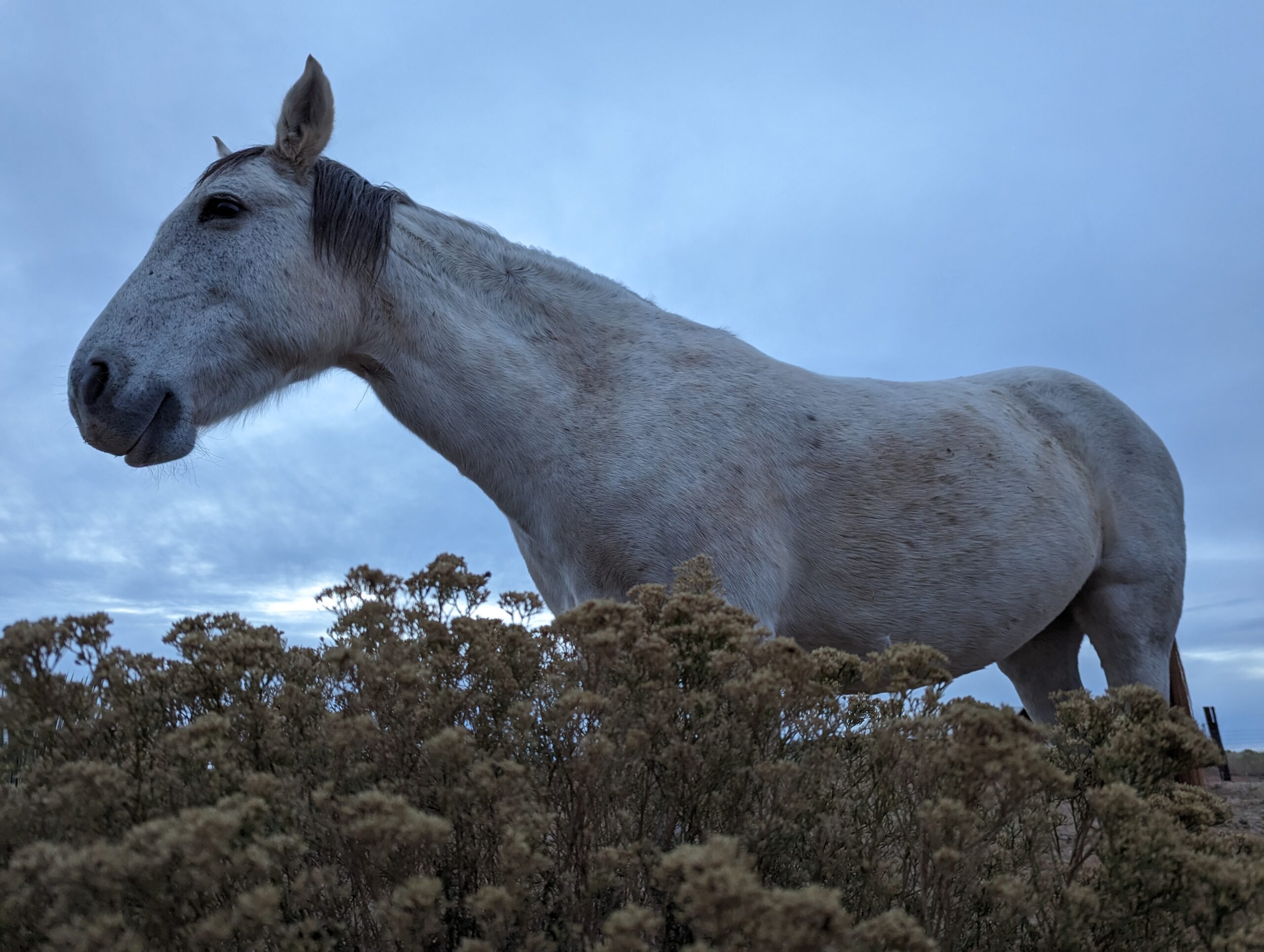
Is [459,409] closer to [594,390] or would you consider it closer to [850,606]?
[594,390]

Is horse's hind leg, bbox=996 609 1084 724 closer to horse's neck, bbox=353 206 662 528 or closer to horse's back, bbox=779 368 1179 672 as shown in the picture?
horse's back, bbox=779 368 1179 672

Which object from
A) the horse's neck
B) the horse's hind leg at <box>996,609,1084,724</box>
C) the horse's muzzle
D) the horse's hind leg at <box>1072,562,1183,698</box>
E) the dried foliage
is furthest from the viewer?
the horse's hind leg at <box>996,609,1084,724</box>

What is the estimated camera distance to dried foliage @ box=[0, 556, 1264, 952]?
130 cm

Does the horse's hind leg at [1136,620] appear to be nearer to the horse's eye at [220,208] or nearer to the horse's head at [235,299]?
the horse's head at [235,299]

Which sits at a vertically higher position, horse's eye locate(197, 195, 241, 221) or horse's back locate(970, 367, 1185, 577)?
horse's eye locate(197, 195, 241, 221)

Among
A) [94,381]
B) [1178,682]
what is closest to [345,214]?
[94,381]

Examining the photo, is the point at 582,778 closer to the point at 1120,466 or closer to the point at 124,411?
the point at 124,411

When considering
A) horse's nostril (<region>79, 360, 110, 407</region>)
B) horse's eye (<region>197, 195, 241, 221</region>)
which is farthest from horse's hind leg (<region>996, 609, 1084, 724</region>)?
horse's nostril (<region>79, 360, 110, 407</region>)

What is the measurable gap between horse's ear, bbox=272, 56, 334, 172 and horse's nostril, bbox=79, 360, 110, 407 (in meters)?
1.06

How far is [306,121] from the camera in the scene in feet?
10.5

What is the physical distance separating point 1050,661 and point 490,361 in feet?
12.9

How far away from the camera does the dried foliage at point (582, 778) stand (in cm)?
130

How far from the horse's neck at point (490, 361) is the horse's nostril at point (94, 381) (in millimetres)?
852

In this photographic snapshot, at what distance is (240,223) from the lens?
304 centimetres
